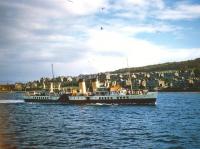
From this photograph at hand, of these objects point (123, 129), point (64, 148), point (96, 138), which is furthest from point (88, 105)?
point (64, 148)

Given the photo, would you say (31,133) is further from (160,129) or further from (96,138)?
(160,129)

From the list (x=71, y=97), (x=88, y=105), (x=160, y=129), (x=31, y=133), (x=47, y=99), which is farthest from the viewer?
(x=47, y=99)

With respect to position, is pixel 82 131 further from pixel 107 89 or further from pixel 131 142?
pixel 107 89

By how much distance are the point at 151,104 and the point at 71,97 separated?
93.7 feet

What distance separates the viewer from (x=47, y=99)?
129 metres

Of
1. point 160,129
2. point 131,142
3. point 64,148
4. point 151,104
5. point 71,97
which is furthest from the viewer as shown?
point 71,97

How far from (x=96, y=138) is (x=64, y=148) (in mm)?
7740

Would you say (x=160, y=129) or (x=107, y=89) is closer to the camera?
(x=160, y=129)

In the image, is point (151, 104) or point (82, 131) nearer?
point (82, 131)

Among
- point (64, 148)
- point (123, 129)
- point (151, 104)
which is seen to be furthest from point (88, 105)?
point (64, 148)

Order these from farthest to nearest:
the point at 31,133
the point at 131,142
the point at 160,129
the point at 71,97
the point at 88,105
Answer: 1. the point at 71,97
2. the point at 88,105
3. the point at 160,129
4. the point at 31,133
5. the point at 131,142

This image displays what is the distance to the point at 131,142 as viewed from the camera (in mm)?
41625

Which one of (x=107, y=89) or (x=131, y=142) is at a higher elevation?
(x=107, y=89)

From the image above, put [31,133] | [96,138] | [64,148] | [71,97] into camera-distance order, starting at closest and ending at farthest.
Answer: [64,148]
[96,138]
[31,133]
[71,97]
